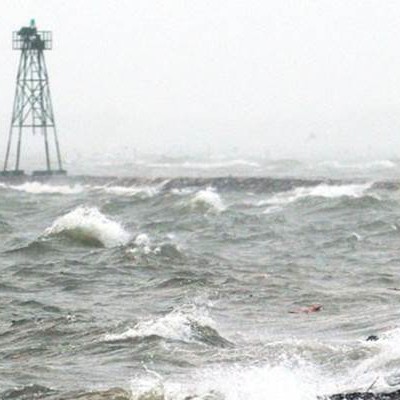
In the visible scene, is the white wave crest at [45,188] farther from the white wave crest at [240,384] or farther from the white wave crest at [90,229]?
the white wave crest at [240,384]

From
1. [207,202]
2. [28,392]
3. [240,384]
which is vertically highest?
[207,202]

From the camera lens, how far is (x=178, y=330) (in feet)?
51.4

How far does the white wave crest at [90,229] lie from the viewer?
96.4ft

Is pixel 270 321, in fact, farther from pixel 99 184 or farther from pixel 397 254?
pixel 99 184

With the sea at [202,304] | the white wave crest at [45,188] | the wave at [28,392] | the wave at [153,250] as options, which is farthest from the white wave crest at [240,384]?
the white wave crest at [45,188]

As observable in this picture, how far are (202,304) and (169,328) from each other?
2.56m

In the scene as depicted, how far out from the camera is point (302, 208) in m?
39.9

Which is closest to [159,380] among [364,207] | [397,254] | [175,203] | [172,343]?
[172,343]

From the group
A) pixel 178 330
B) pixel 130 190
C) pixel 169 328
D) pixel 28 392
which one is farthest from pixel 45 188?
pixel 28 392

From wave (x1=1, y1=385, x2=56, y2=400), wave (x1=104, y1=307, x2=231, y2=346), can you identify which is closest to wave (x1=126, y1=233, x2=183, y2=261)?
wave (x1=104, y1=307, x2=231, y2=346)

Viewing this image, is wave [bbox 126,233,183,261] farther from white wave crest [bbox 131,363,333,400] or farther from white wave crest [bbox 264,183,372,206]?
white wave crest [bbox 264,183,372,206]

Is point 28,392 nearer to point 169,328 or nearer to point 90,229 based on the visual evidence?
point 169,328

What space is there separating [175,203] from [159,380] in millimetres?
29918

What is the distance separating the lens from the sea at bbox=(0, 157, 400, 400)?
12609mm
